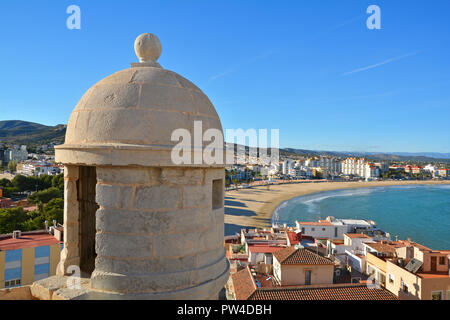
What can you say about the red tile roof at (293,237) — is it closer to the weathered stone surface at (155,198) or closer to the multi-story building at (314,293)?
the multi-story building at (314,293)

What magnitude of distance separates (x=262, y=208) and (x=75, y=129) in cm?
6023

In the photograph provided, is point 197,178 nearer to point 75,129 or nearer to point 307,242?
point 75,129

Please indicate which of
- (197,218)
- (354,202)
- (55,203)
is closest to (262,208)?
(354,202)

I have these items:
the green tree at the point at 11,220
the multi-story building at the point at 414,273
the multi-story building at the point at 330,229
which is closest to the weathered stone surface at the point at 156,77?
the multi-story building at the point at 414,273

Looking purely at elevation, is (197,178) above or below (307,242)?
above

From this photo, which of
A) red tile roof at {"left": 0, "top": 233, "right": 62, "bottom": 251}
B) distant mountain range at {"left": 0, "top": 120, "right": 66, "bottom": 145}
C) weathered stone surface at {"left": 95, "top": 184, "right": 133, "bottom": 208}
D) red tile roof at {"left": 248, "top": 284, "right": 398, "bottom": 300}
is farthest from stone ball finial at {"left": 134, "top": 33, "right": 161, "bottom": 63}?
distant mountain range at {"left": 0, "top": 120, "right": 66, "bottom": 145}

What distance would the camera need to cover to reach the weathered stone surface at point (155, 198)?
129 inches

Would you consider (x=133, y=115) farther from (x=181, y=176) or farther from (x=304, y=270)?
(x=304, y=270)

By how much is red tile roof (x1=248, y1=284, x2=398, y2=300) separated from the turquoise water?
89.6 ft

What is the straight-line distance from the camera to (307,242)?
94.7 ft

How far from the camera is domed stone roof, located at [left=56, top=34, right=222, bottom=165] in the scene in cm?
329

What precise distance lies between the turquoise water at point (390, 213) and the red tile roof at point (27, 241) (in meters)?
37.1

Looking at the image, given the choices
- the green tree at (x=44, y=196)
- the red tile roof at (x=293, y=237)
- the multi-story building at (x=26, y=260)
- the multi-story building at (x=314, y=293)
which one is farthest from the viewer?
the green tree at (x=44, y=196)

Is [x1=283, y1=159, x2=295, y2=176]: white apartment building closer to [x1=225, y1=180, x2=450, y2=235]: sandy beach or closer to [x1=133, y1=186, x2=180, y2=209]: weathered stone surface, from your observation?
[x1=225, y1=180, x2=450, y2=235]: sandy beach
